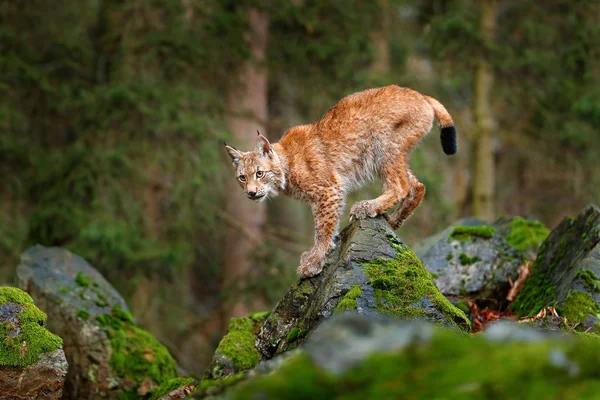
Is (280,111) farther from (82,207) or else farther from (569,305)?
(569,305)

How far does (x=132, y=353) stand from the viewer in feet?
24.2

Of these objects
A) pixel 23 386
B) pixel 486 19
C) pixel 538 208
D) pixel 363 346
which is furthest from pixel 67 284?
pixel 538 208

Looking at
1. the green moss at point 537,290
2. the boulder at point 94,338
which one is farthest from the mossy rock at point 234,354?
the green moss at point 537,290

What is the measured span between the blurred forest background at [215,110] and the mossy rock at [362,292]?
5564 millimetres

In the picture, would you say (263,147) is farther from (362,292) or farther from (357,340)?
(357,340)

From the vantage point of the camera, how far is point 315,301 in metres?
5.60

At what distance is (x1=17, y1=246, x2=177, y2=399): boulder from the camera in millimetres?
7160

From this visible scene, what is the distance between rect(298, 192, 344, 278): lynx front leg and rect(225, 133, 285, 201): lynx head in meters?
0.45

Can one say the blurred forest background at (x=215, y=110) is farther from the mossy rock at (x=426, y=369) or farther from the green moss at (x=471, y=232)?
the mossy rock at (x=426, y=369)

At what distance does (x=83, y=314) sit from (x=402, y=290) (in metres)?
3.66

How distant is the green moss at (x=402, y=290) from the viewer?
17.0ft

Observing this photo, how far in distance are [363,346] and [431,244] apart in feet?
18.1

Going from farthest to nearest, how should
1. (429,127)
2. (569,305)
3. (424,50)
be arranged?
(424,50)
(429,127)
(569,305)

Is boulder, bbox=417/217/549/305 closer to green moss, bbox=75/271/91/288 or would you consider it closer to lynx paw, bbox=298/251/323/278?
lynx paw, bbox=298/251/323/278
